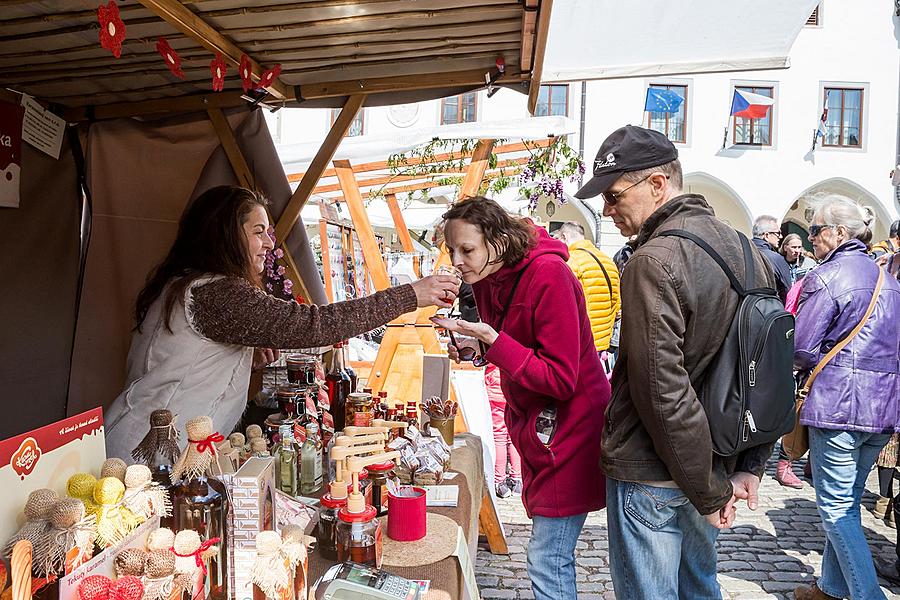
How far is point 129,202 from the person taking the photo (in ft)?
10.9

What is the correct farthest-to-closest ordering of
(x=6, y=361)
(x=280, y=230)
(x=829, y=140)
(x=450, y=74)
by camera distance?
(x=829, y=140), (x=280, y=230), (x=6, y=361), (x=450, y=74)

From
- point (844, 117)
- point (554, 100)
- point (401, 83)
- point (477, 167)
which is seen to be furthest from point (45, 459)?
point (844, 117)

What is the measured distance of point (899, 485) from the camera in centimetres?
519

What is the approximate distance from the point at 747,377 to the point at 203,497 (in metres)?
1.35

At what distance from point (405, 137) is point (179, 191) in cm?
227

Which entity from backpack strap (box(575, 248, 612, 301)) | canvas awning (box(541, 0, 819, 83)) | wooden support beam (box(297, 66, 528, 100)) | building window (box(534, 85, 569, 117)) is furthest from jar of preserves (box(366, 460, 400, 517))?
building window (box(534, 85, 569, 117))

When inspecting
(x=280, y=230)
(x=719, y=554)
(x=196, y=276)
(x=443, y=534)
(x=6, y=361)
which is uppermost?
(x=280, y=230)

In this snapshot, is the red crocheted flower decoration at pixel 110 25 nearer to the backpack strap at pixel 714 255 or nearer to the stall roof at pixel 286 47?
the stall roof at pixel 286 47

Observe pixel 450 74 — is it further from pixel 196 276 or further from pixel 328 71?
pixel 196 276

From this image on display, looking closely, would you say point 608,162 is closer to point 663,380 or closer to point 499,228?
point 499,228

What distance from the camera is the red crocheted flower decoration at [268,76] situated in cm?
264

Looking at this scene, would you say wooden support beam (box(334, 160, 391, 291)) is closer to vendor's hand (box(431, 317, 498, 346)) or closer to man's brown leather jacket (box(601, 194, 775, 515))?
vendor's hand (box(431, 317, 498, 346))

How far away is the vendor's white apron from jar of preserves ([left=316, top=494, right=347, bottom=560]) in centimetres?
65

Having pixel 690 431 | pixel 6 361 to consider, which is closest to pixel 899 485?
pixel 690 431
